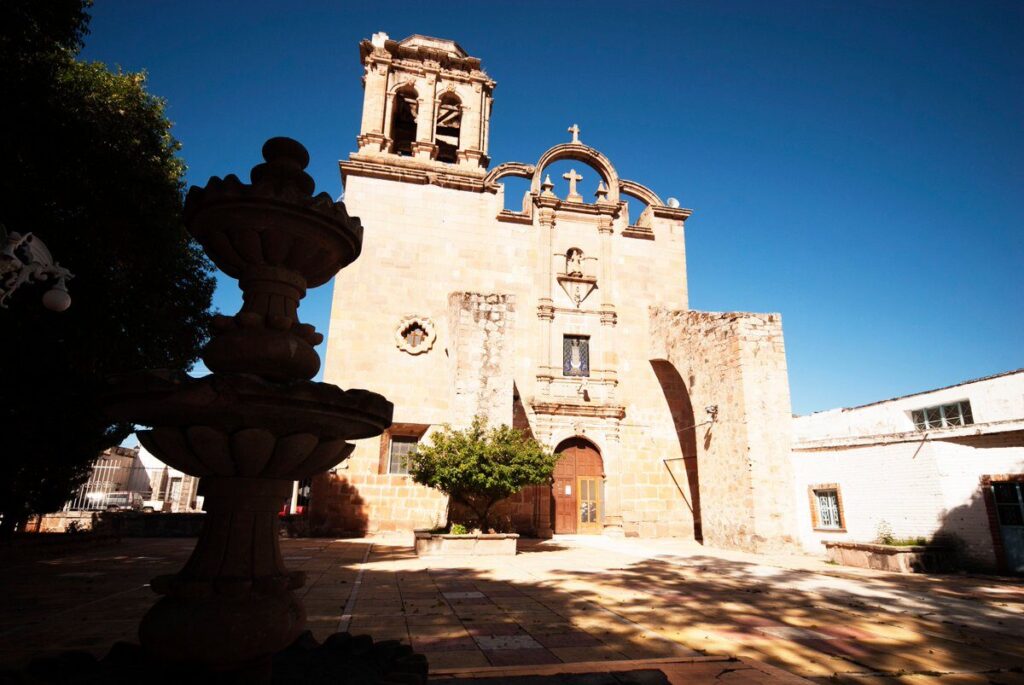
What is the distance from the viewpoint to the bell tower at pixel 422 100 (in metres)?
17.4

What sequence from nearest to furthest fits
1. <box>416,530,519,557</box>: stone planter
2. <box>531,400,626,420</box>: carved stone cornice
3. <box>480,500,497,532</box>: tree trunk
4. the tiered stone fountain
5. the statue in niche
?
the tiered stone fountain < <box>416,530,519,557</box>: stone planter < <box>480,500,497,532</box>: tree trunk < <box>531,400,626,420</box>: carved stone cornice < the statue in niche

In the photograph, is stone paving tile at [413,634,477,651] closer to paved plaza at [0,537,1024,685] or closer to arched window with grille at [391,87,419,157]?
paved plaza at [0,537,1024,685]

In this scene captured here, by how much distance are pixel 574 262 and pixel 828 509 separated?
9830mm

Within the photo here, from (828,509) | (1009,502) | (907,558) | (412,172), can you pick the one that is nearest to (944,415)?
(828,509)

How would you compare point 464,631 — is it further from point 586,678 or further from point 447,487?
point 447,487

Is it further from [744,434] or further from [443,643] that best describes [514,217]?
[443,643]

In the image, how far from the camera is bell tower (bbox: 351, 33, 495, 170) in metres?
17.4

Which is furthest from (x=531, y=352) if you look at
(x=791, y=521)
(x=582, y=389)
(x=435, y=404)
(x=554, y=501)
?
(x=791, y=521)

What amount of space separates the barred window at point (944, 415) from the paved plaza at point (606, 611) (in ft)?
33.5

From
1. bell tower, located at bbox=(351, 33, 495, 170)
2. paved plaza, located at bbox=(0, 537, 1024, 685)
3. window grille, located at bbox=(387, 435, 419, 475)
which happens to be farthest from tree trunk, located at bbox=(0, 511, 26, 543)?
bell tower, located at bbox=(351, 33, 495, 170)

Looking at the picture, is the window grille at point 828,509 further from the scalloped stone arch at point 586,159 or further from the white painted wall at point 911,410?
the scalloped stone arch at point 586,159

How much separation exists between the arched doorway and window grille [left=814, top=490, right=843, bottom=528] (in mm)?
5515

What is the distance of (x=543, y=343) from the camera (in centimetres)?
1581

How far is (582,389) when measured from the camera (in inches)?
611
